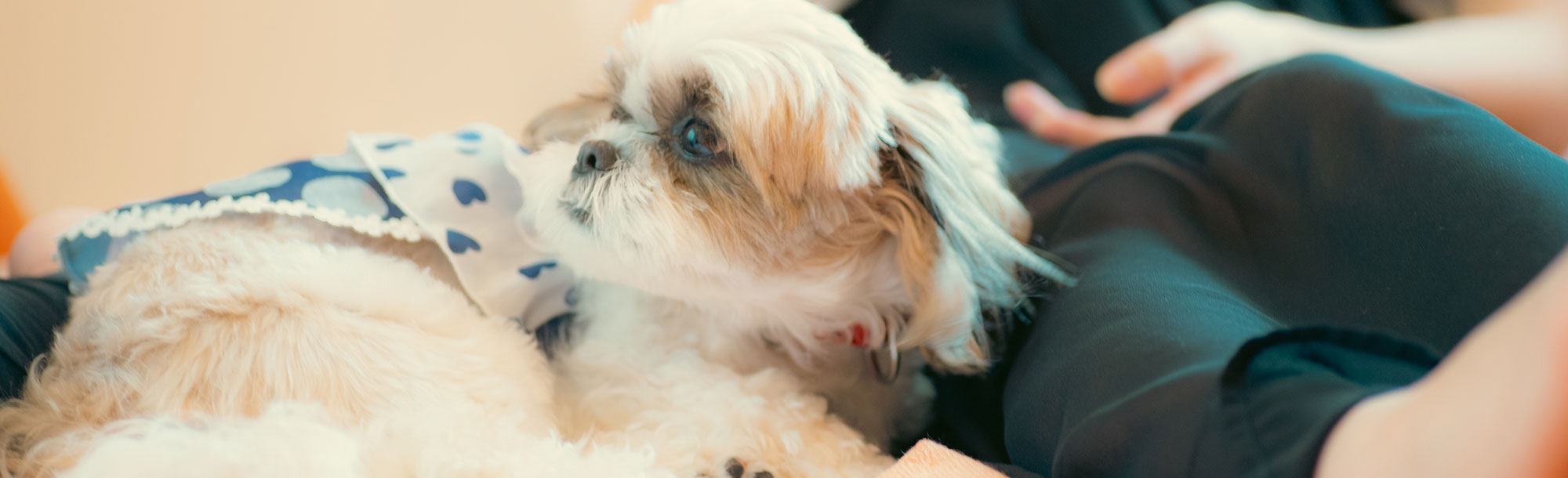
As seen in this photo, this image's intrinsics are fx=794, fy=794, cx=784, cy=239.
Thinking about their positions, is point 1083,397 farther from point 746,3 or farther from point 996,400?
point 746,3

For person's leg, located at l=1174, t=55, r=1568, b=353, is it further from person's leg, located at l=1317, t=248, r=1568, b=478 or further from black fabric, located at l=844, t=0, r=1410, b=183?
black fabric, located at l=844, t=0, r=1410, b=183

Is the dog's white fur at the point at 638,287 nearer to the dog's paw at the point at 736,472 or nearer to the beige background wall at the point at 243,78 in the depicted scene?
the dog's paw at the point at 736,472

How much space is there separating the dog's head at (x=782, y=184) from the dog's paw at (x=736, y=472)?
20 centimetres

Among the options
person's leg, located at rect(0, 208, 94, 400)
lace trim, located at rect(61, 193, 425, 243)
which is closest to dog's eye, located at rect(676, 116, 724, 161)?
lace trim, located at rect(61, 193, 425, 243)

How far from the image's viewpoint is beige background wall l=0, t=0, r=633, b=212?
1.35 meters

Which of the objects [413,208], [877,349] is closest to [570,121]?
[413,208]

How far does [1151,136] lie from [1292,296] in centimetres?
34

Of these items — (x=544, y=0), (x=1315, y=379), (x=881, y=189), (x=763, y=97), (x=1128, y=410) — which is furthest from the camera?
(x=544, y=0)

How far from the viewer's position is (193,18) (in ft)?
4.82

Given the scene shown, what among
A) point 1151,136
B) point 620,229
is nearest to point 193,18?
point 620,229

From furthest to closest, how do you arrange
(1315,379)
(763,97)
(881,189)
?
(881,189) < (763,97) < (1315,379)

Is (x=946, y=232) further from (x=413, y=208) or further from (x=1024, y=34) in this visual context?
(x=1024, y=34)

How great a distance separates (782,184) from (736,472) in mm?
323

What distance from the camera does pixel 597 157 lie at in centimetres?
94
